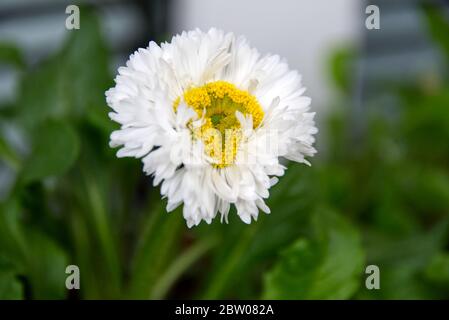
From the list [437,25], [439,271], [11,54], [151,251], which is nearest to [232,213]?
[151,251]

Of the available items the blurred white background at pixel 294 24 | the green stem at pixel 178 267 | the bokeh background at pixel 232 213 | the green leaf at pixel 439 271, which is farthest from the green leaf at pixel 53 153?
the blurred white background at pixel 294 24

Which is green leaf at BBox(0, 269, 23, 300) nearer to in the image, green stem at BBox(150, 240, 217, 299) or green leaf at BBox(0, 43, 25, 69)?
green stem at BBox(150, 240, 217, 299)

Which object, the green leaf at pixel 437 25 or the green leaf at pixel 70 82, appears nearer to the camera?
the green leaf at pixel 70 82

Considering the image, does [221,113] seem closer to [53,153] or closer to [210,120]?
[210,120]

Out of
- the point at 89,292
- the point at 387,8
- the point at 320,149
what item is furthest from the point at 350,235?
the point at 387,8

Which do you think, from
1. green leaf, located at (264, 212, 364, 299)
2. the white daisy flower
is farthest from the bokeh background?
the white daisy flower

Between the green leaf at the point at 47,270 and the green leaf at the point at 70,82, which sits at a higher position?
the green leaf at the point at 70,82

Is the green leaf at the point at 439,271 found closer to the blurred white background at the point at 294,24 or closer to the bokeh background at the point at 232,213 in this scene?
the bokeh background at the point at 232,213
